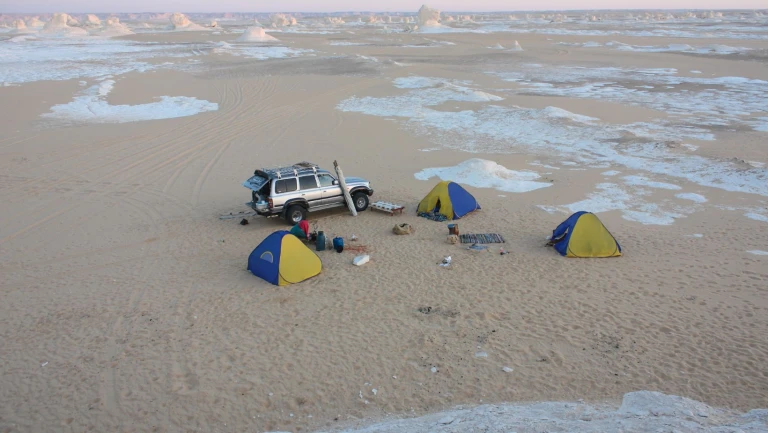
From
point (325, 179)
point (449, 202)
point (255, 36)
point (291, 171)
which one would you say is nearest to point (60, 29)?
point (255, 36)

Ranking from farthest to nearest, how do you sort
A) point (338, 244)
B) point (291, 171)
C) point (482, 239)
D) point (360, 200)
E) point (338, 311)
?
point (360, 200) → point (291, 171) → point (482, 239) → point (338, 244) → point (338, 311)

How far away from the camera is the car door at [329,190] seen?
16312 millimetres

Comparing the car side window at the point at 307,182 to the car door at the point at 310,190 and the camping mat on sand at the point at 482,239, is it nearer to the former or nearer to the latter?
the car door at the point at 310,190

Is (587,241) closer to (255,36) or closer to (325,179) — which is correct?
(325,179)

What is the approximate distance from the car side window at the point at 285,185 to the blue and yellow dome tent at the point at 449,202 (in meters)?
3.96

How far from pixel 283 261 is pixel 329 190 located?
453cm

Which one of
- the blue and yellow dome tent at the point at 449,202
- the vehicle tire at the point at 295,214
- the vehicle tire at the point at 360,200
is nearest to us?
the vehicle tire at the point at 295,214

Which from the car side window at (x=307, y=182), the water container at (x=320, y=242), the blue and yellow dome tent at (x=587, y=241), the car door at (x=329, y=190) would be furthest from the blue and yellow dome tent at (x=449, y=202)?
the water container at (x=320, y=242)

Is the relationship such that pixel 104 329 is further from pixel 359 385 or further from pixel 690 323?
pixel 690 323

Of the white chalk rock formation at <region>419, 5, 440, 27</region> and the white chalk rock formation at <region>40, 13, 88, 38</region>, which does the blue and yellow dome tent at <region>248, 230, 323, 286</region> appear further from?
the white chalk rock formation at <region>419, 5, 440, 27</region>

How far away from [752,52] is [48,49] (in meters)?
90.1

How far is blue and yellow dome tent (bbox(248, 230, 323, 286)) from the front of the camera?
12257mm

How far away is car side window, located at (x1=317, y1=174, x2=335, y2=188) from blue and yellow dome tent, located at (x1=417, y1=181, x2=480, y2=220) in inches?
113

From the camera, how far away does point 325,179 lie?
1642cm
